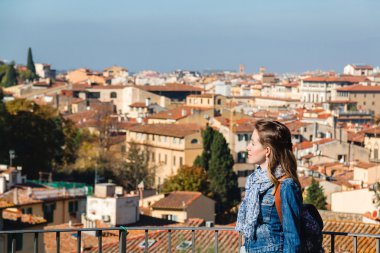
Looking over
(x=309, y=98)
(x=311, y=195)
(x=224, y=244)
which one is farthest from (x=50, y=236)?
(x=309, y=98)

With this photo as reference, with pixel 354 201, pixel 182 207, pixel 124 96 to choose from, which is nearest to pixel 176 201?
pixel 182 207

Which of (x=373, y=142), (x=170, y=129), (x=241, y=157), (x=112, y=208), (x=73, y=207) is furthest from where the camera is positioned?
(x=170, y=129)

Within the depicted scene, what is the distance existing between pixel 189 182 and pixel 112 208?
1075cm

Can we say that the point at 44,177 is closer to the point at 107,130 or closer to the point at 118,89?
the point at 107,130

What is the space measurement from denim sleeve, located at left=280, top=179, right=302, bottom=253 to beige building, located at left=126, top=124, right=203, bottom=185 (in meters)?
36.3

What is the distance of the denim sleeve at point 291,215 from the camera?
12.2 ft

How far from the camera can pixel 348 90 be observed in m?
81.9

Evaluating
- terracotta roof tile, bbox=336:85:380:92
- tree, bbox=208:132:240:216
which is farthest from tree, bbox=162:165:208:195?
terracotta roof tile, bbox=336:85:380:92

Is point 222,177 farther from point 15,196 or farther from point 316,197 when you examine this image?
point 15,196

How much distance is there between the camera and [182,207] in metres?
24.4

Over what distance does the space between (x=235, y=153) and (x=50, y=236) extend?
2467cm

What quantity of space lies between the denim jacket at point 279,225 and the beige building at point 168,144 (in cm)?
3622

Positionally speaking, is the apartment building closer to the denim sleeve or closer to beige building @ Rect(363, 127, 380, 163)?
beige building @ Rect(363, 127, 380, 163)

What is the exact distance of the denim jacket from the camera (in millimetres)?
3730
